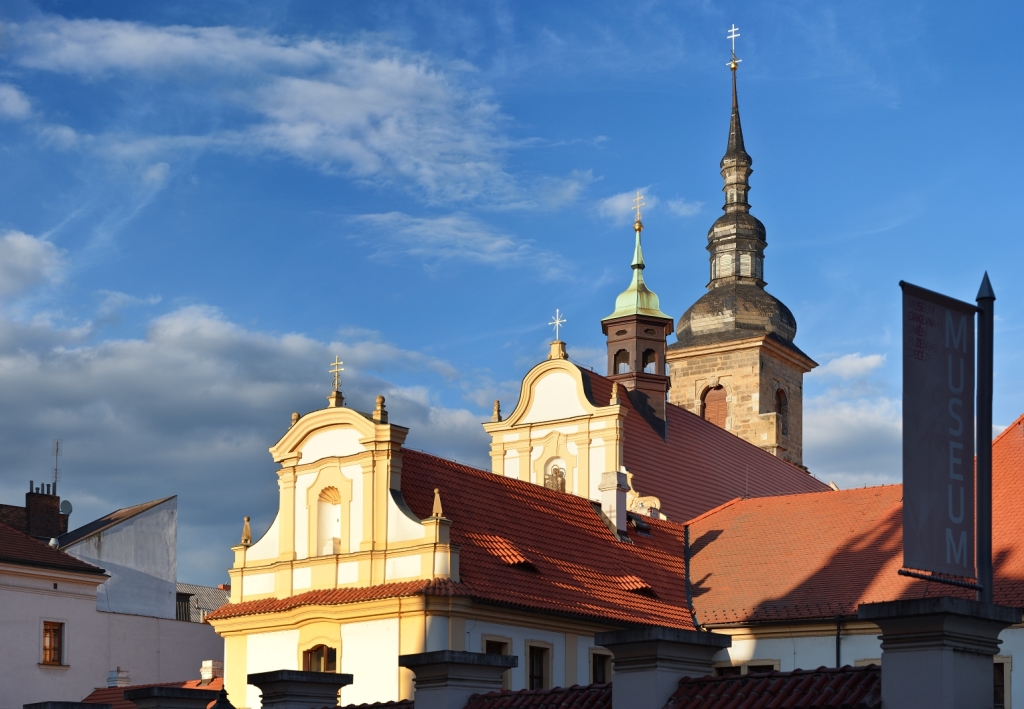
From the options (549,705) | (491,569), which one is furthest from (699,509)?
(549,705)

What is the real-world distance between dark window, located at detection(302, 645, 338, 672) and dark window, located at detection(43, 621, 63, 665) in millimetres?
13078

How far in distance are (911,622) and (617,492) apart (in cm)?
2545

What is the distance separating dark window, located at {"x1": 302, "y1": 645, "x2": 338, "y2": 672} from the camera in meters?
33.4

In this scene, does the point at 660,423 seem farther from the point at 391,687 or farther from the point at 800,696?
the point at 800,696

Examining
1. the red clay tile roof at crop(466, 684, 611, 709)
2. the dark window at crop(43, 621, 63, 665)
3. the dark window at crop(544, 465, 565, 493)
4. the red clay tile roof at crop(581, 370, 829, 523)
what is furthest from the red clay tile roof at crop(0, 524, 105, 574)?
the red clay tile roof at crop(466, 684, 611, 709)

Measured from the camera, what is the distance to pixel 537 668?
33.8m

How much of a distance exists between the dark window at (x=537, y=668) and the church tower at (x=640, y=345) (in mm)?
17211

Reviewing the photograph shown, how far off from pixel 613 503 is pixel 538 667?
6722mm

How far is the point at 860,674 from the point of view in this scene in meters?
15.8

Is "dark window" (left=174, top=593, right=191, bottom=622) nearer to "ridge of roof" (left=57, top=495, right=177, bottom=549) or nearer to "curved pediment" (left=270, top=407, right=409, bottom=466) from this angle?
"ridge of roof" (left=57, top=495, right=177, bottom=549)

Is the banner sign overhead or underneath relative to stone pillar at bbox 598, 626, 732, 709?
overhead

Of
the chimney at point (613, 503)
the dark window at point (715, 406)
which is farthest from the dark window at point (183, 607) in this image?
the chimney at point (613, 503)

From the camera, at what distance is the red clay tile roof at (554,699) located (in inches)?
→ 707

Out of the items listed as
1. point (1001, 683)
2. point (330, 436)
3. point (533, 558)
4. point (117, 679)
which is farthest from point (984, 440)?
point (117, 679)
